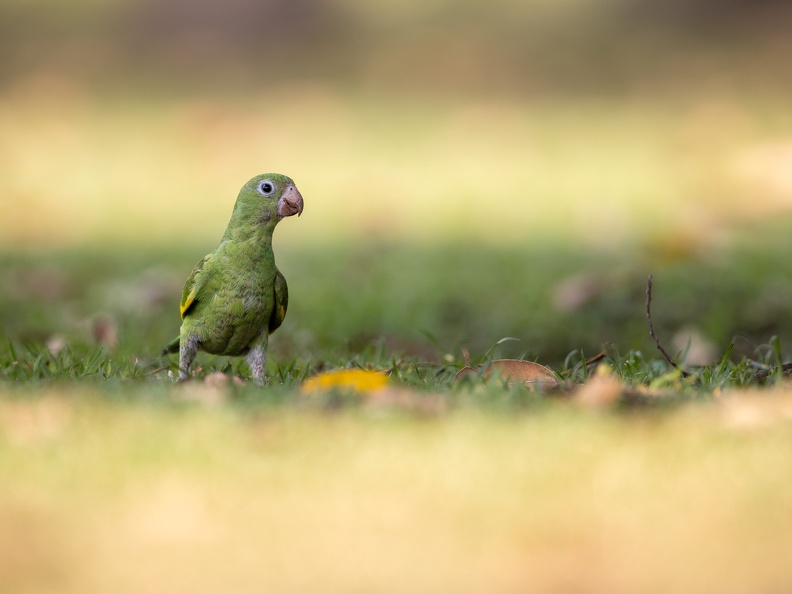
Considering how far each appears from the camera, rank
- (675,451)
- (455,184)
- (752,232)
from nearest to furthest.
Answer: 1. (675,451)
2. (752,232)
3. (455,184)

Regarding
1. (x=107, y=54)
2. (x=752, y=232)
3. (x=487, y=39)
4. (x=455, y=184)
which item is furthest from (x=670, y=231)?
(x=107, y=54)

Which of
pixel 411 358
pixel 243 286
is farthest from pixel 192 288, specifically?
pixel 411 358

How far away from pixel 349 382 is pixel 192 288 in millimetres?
744

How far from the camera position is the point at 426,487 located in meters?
2.70

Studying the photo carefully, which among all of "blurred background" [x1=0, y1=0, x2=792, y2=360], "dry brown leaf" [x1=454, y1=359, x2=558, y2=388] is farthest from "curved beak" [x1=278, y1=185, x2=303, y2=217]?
"blurred background" [x1=0, y1=0, x2=792, y2=360]

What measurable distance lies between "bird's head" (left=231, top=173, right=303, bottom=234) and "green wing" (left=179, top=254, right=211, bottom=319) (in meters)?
0.20

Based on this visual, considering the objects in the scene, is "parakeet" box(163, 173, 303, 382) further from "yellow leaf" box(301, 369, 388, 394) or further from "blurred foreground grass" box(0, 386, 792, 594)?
"blurred foreground grass" box(0, 386, 792, 594)

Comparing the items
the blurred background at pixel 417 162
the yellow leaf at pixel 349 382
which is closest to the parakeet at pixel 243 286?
the yellow leaf at pixel 349 382

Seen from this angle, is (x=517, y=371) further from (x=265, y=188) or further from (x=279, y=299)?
(x=265, y=188)

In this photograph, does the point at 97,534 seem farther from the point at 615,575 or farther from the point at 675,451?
the point at 675,451

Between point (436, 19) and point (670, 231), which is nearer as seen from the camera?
point (670, 231)

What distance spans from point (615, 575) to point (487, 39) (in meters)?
13.6

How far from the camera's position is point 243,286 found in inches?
148

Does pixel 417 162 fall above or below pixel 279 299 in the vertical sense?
above
